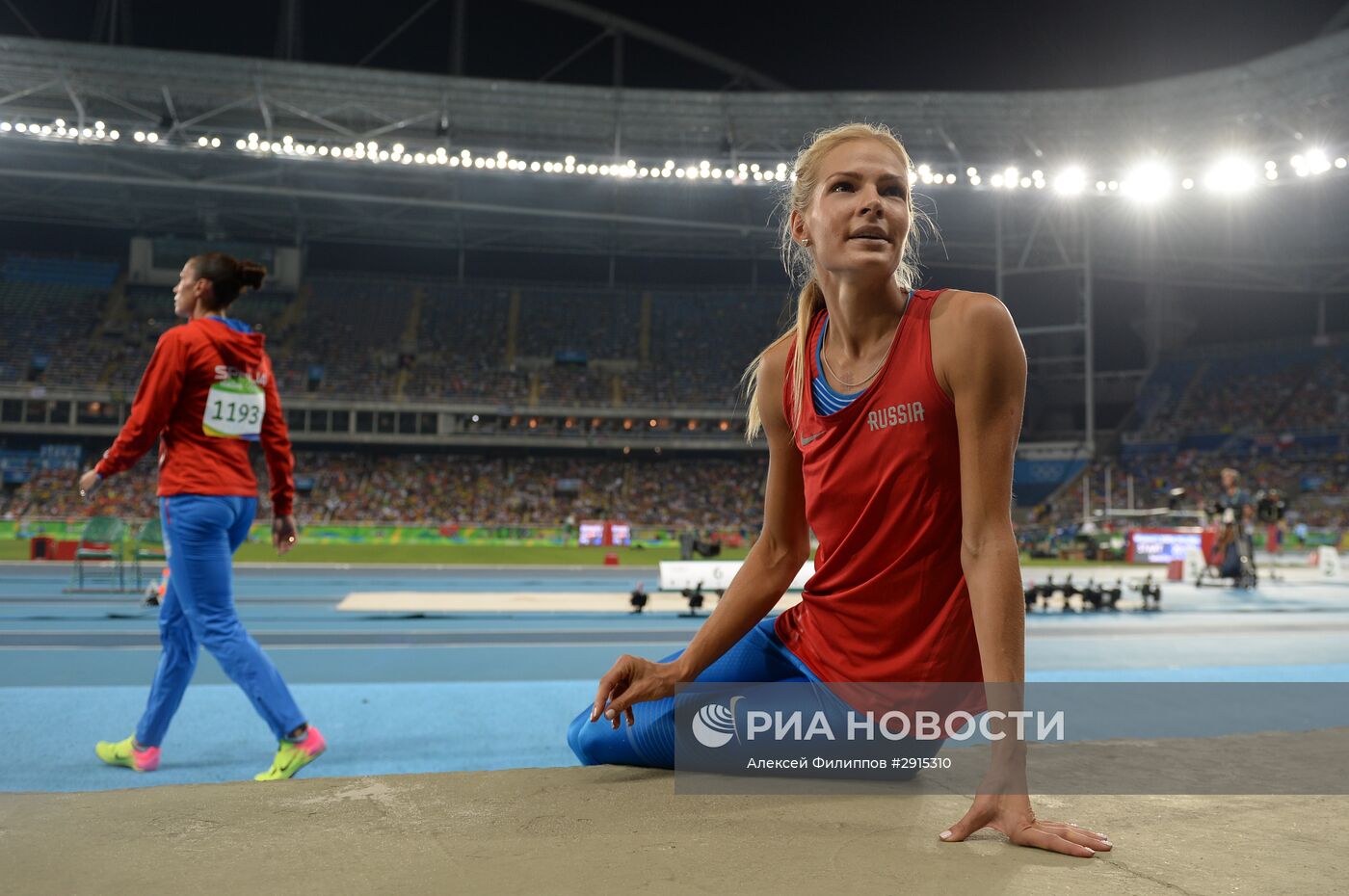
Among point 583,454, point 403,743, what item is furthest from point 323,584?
point 583,454

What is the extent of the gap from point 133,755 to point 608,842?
11.0 feet

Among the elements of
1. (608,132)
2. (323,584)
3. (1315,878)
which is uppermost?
(608,132)

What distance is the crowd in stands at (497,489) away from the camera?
34.1 m

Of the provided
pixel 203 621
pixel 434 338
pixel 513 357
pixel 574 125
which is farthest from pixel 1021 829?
pixel 434 338

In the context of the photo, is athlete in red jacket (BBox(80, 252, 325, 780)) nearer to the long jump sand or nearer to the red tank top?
the long jump sand

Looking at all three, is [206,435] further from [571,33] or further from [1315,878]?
[571,33]

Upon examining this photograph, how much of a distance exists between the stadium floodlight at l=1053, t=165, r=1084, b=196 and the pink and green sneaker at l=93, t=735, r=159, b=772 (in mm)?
28772

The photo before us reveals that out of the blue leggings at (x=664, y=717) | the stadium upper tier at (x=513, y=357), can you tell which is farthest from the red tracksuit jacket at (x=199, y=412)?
the stadium upper tier at (x=513, y=357)

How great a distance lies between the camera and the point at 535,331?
141 ft

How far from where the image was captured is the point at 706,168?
2805 cm

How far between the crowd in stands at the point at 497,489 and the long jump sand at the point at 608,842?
105 feet

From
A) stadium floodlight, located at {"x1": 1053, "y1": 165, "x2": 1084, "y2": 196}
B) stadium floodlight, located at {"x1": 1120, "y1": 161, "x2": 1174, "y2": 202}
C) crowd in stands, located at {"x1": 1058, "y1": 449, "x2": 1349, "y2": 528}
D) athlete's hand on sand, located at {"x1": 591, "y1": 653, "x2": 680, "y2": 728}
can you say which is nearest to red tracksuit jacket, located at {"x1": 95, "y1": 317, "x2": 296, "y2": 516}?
athlete's hand on sand, located at {"x1": 591, "y1": 653, "x2": 680, "y2": 728}

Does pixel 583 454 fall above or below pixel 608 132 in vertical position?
below

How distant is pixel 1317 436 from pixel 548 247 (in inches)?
1362
